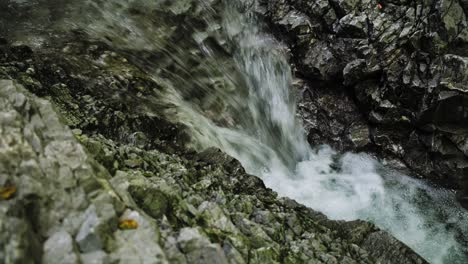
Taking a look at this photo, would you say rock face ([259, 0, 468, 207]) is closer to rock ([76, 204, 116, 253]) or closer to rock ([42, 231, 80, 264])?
rock ([76, 204, 116, 253])

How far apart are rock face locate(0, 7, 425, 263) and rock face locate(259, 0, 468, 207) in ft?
14.1

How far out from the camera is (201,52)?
446 inches

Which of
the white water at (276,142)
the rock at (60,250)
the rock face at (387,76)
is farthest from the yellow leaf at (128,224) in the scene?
the rock face at (387,76)

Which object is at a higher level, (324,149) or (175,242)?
(324,149)

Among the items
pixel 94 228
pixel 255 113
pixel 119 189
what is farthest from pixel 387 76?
pixel 94 228

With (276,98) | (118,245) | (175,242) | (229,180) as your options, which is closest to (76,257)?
(118,245)

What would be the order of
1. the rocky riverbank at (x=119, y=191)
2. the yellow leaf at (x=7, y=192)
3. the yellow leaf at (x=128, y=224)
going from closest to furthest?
the yellow leaf at (x=7, y=192), the rocky riverbank at (x=119, y=191), the yellow leaf at (x=128, y=224)

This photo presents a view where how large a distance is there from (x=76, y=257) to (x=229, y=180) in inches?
144

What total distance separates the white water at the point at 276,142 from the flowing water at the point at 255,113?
0.10 ft

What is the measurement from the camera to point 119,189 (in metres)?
4.90

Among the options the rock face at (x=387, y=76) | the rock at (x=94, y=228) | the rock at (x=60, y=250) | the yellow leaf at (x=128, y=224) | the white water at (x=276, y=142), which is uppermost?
the rock face at (x=387, y=76)

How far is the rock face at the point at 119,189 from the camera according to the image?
4.09 m

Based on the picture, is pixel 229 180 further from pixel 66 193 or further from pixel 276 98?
pixel 276 98

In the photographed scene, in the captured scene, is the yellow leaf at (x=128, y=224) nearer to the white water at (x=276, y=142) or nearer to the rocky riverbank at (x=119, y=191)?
the rocky riverbank at (x=119, y=191)
